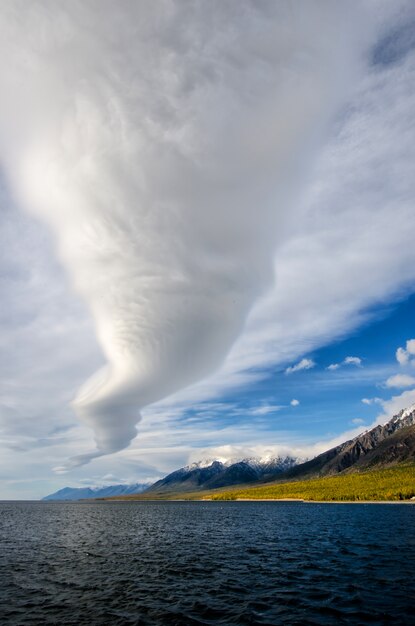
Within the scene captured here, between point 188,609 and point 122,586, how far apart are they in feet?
43.7

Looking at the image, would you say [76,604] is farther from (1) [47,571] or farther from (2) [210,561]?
(2) [210,561]

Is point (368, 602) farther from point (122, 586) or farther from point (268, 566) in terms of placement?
point (122, 586)

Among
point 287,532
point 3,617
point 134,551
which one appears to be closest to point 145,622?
point 3,617

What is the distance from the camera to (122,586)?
45.3 metres

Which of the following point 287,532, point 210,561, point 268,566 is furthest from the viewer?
point 287,532

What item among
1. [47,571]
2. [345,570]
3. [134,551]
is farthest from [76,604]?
[134,551]

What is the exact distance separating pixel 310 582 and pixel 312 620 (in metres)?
15.0

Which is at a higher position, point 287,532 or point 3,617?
point 3,617

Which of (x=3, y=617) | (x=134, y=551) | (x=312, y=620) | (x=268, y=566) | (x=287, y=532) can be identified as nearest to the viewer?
(x=312, y=620)

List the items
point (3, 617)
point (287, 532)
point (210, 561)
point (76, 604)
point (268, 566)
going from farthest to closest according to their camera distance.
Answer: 1. point (287, 532)
2. point (210, 561)
3. point (268, 566)
4. point (76, 604)
5. point (3, 617)

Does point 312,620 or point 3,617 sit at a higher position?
point 3,617

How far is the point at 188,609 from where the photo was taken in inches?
1407

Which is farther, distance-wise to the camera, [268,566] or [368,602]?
[268,566]

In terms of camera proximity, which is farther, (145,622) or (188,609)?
(188,609)
